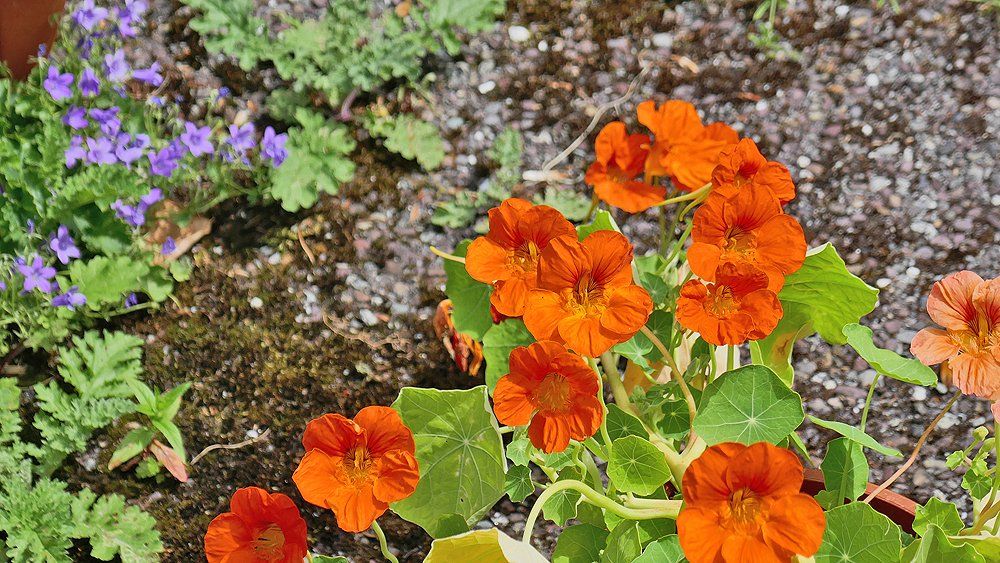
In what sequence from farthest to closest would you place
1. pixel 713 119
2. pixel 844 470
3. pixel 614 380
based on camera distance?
1. pixel 713 119
2. pixel 614 380
3. pixel 844 470

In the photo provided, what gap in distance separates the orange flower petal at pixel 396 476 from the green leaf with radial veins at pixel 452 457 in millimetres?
197

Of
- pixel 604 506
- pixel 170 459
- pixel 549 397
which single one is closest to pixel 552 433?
pixel 549 397

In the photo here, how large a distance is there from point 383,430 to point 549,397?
19 centimetres

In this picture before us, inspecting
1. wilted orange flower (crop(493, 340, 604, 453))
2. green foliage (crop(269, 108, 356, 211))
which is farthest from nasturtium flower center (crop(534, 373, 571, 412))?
green foliage (crop(269, 108, 356, 211))

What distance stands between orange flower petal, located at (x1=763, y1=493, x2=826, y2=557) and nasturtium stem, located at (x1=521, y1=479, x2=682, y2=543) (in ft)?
0.50

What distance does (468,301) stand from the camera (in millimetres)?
1531

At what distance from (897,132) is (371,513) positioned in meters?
1.69

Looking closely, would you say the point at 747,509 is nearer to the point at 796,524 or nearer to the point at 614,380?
the point at 796,524

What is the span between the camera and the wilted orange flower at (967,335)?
42.4 inches

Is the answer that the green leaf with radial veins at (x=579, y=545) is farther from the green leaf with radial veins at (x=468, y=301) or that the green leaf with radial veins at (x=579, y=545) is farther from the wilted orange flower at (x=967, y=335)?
the wilted orange flower at (x=967, y=335)

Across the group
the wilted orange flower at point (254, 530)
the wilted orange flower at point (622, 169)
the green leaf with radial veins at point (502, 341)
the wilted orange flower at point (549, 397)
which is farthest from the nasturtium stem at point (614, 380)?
the wilted orange flower at point (254, 530)

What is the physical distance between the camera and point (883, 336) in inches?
76.0

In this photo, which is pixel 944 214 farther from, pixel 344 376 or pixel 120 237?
pixel 120 237

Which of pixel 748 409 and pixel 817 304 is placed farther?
pixel 817 304
